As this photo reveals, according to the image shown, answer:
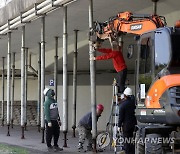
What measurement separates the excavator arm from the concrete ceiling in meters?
2.92

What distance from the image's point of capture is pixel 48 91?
15.8 metres

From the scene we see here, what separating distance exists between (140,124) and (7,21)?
39.5ft

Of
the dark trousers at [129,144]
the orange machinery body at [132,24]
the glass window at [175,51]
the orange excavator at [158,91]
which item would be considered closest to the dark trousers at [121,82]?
the orange machinery body at [132,24]

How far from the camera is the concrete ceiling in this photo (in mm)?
16781

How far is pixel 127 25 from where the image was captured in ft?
40.5

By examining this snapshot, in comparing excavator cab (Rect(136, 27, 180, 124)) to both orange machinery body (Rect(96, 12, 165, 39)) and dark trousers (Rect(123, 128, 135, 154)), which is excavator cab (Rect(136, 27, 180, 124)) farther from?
dark trousers (Rect(123, 128, 135, 154))

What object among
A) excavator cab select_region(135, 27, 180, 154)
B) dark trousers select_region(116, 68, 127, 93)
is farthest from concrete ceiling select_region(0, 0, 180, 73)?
excavator cab select_region(135, 27, 180, 154)

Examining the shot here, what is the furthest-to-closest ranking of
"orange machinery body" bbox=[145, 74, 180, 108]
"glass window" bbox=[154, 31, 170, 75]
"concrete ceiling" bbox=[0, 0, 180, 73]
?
"concrete ceiling" bbox=[0, 0, 180, 73] < "glass window" bbox=[154, 31, 170, 75] < "orange machinery body" bbox=[145, 74, 180, 108]

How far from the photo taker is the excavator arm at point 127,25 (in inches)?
448

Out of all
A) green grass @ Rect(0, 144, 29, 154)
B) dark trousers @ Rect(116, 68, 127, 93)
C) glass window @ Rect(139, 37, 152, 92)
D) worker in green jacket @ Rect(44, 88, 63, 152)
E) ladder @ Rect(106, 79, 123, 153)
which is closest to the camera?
glass window @ Rect(139, 37, 152, 92)

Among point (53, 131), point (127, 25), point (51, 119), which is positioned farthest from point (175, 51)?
Result: point (53, 131)

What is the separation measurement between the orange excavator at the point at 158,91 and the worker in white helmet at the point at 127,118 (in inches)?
50.3

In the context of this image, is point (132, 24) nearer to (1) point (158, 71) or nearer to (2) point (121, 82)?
(2) point (121, 82)

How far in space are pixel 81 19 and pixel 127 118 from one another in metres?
8.03
